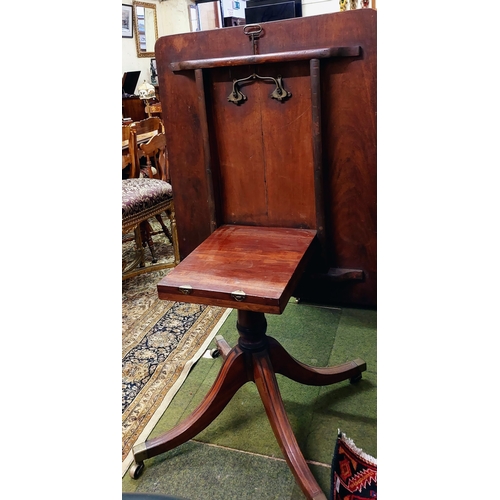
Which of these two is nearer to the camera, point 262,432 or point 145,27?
point 262,432

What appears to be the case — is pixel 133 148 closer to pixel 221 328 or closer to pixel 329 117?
pixel 221 328

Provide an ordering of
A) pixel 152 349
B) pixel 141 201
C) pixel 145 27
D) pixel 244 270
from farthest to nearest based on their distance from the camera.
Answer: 1. pixel 145 27
2. pixel 141 201
3. pixel 152 349
4. pixel 244 270

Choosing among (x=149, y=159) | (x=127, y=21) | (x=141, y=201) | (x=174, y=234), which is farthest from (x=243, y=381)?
(x=127, y=21)

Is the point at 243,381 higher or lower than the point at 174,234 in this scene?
lower

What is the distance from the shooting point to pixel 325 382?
66.5 inches

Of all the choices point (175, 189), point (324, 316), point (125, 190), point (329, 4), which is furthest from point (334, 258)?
point (329, 4)

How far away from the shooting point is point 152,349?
83.1 inches

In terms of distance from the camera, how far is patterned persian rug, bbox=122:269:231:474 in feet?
5.58

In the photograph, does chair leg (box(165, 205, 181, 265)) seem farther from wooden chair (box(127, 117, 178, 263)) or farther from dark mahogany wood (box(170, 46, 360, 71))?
dark mahogany wood (box(170, 46, 360, 71))

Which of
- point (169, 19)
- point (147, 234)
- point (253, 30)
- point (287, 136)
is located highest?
point (169, 19)

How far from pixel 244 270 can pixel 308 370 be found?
555 millimetres

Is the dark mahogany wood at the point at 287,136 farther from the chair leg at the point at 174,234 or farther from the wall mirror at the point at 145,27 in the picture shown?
the wall mirror at the point at 145,27

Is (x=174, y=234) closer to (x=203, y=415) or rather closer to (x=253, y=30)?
(x=203, y=415)

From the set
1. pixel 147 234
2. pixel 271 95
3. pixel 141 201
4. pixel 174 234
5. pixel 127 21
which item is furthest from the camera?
pixel 127 21
